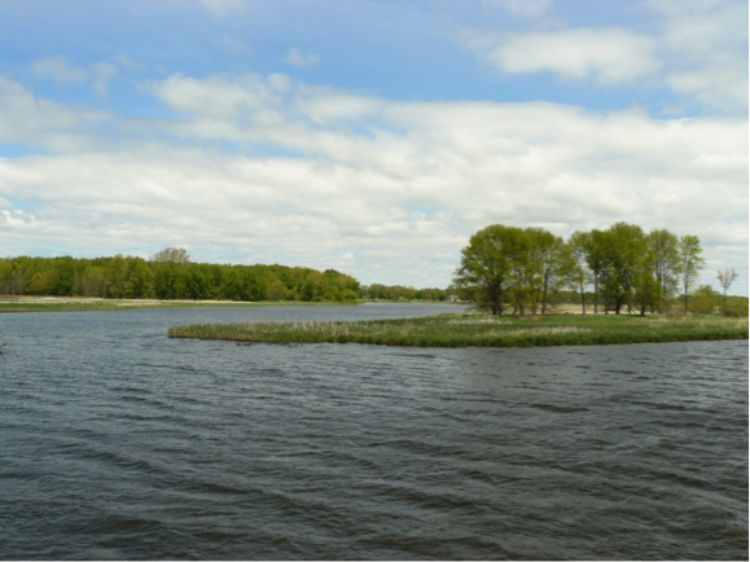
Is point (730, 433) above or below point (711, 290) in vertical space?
below

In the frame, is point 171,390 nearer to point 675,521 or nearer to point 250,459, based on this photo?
point 250,459

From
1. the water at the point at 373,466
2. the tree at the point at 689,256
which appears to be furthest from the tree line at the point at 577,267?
the water at the point at 373,466

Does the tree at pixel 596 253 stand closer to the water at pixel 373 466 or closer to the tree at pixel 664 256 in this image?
the tree at pixel 664 256

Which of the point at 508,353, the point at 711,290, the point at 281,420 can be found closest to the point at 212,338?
the point at 508,353

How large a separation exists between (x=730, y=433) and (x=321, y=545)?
50.6ft

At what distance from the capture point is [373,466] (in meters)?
15.8

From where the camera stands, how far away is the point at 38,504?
510 inches

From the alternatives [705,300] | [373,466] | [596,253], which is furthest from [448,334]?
[705,300]

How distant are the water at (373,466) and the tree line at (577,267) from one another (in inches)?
2146

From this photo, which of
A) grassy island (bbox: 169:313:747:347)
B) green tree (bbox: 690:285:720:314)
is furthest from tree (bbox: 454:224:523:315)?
green tree (bbox: 690:285:720:314)

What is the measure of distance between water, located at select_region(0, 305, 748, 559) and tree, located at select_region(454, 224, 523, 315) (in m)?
53.8

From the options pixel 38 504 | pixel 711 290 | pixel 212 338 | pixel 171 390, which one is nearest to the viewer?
pixel 38 504

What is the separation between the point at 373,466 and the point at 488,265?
72.9 metres

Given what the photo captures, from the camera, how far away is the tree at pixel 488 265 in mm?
85938
